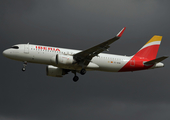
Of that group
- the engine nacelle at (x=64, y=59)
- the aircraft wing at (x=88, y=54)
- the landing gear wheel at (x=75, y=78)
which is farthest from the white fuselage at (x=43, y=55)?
the landing gear wheel at (x=75, y=78)

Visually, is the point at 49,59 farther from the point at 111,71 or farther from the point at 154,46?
the point at 154,46

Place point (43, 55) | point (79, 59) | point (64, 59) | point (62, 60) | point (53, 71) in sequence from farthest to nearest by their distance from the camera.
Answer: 1. point (53, 71)
2. point (79, 59)
3. point (43, 55)
4. point (64, 59)
5. point (62, 60)

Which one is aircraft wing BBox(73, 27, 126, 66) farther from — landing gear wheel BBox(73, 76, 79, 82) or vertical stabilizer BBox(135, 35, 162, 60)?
vertical stabilizer BBox(135, 35, 162, 60)

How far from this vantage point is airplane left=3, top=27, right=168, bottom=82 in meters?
42.6

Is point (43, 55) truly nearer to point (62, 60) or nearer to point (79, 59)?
point (62, 60)

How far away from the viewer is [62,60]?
4238 centimetres

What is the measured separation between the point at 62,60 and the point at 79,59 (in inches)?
103

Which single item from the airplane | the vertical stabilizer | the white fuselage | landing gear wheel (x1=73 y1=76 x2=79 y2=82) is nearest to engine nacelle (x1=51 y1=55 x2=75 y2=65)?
the airplane

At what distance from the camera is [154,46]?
5172cm

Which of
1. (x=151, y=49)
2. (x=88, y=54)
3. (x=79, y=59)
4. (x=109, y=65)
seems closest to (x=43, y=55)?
(x=79, y=59)

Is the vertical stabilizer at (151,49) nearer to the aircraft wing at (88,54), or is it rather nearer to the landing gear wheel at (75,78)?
the aircraft wing at (88,54)

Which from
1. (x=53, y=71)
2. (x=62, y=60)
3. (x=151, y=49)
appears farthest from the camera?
(x=151, y=49)

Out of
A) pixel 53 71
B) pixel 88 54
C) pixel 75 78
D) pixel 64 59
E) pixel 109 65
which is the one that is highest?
pixel 88 54

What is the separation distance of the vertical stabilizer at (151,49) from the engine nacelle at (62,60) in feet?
40.2
